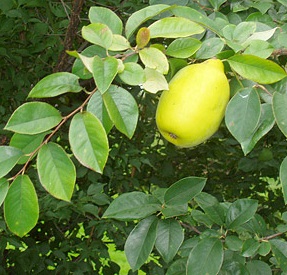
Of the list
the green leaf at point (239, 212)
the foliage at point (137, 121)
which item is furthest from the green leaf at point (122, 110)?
the green leaf at point (239, 212)

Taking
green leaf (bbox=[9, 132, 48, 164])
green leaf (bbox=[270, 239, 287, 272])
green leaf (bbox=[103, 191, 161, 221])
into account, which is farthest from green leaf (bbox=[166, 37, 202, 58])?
green leaf (bbox=[270, 239, 287, 272])

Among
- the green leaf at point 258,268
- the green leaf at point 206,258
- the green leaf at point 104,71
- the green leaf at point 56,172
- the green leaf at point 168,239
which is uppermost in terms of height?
the green leaf at point 104,71

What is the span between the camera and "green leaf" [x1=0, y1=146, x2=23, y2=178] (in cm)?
75

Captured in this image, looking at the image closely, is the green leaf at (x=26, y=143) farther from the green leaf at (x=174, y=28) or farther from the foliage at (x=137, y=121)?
the green leaf at (x=174, y=28)

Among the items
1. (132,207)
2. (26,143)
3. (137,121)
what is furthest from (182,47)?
(132,207)

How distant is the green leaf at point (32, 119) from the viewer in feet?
2.42

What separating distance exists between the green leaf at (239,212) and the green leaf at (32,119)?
487mm

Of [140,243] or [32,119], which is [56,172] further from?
[140,243]

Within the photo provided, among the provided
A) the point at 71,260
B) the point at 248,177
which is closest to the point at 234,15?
the point at 71,260

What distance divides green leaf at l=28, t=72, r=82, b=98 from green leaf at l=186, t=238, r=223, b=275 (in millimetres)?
394

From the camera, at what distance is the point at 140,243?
3.37 feet

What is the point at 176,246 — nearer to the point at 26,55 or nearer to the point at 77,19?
the point at 77,19

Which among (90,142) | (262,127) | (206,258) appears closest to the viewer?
(90,142)

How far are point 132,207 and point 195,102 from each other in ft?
1.12
